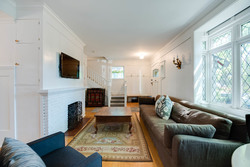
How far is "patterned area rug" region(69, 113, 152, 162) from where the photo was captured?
1.85 m

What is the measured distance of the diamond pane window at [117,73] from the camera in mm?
6871

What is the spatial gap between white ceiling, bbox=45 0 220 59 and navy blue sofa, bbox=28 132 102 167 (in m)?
2.22

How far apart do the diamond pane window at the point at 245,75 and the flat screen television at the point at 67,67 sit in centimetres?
355

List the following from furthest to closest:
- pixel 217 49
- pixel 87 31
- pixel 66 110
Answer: pixel 87 31 → pixel 66 110 → pixel 217 49

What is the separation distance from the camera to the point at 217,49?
88.7 inches

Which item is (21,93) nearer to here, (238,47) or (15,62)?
(15,62)

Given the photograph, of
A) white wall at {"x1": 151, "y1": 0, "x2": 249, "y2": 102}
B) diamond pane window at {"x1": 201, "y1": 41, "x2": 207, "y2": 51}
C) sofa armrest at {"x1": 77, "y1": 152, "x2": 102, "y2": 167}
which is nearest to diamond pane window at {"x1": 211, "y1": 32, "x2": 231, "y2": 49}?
diamond pane window at {"x1": 201, "y1": 41, "x2": 207, "y2": 51}

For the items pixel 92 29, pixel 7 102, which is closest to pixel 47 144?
pixel 7 102

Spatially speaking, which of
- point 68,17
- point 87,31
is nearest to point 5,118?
point 68,17

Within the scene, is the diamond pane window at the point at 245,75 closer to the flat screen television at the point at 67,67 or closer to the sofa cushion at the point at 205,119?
the sofa cushion at the point at 205,119

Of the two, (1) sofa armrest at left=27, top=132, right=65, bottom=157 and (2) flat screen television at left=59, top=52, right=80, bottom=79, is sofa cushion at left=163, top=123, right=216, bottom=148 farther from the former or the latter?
(2) flat screen television at left=59, top=52, right=80, bottom=79

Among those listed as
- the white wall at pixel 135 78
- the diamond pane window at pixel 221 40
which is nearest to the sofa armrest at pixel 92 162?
the diamond pane window at pixel 221 40

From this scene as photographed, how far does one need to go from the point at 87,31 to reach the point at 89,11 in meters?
0.91

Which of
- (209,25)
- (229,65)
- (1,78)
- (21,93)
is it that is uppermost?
(209,25)
